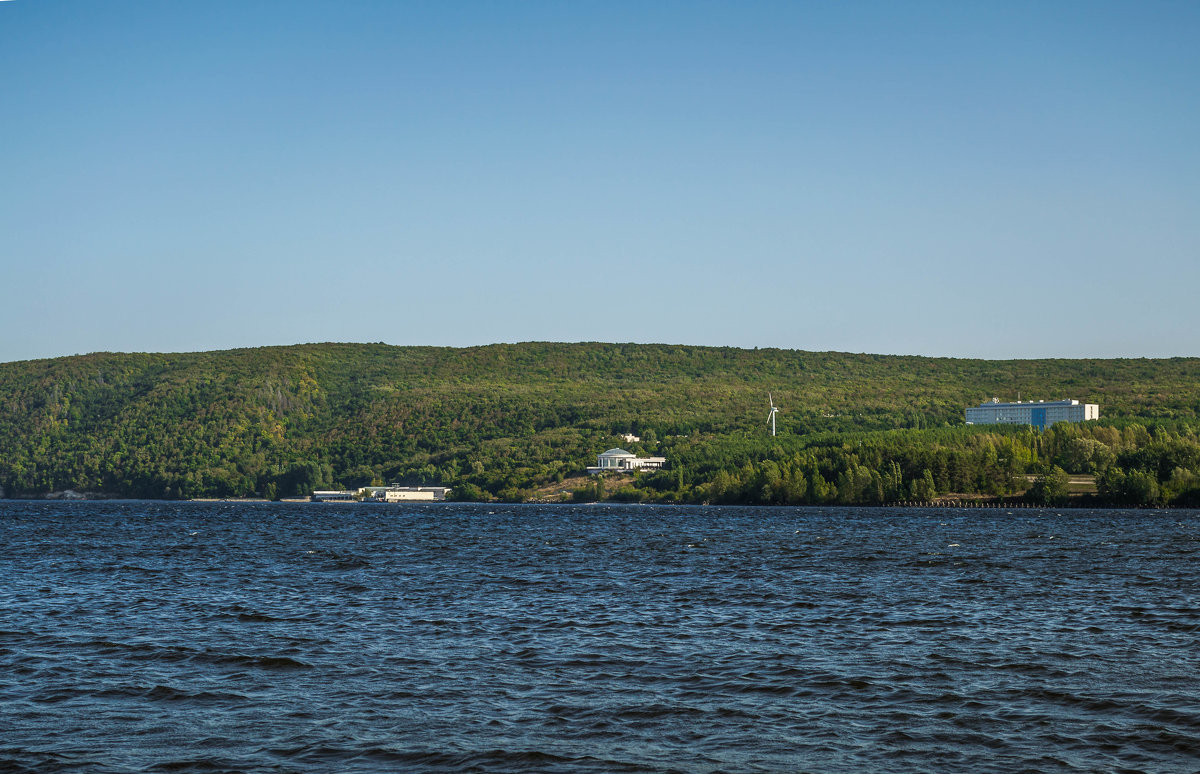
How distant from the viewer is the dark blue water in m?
19.7

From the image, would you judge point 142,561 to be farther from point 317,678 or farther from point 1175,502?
point 1175,502

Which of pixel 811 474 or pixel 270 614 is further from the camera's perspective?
pixel 811 474

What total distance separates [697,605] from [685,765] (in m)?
21.1

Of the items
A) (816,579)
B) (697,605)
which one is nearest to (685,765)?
(697,605)

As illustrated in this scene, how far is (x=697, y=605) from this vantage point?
39.7 metres

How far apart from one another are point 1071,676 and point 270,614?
77.3ft

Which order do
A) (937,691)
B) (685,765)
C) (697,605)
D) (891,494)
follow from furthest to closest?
(891,494) < (697,605) < (937,691) < (685,765)

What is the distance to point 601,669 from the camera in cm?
2697

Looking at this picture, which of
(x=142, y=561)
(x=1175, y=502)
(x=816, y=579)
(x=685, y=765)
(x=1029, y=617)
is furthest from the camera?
(x=1175, y=502)

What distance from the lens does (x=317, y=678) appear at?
26.0m

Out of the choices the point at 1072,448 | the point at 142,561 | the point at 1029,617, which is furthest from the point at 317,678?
the point at 1072,448

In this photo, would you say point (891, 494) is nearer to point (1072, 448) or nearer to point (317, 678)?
point (1072, 448)

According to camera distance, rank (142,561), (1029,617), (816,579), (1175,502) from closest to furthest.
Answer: (1029,617) → (816,579) → (142,561) → (1175,502)

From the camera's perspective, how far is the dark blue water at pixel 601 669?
64.6 ft
